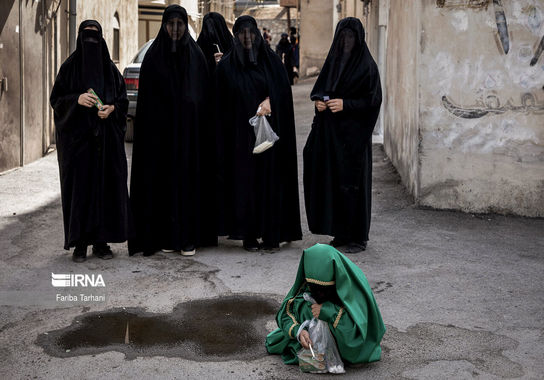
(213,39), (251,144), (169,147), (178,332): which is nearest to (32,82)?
(213,39)

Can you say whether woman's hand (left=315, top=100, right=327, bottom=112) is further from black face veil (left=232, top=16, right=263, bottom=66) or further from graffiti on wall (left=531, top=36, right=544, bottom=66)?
graffiti on wall (left=531, top=36, right=544, bottom=66)

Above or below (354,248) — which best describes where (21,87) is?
above

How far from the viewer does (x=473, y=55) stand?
25.8 feet

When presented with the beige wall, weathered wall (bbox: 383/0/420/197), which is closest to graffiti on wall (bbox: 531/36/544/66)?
the beige wall

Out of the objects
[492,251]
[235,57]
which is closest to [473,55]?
[492,251]

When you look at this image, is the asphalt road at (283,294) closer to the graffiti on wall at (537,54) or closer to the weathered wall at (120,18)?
Result: the graffiti on wall at (537,54)

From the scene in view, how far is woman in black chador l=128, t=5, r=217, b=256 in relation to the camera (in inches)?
249

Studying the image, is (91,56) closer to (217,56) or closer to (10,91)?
(217,56)

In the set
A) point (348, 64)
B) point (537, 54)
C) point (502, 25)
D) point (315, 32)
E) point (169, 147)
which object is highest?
point (315, 32)

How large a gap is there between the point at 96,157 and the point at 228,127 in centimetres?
113

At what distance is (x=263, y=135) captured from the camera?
6387 millimetres

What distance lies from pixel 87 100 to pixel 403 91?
4673 millimetres

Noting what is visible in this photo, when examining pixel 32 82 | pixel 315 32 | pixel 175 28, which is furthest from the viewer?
pixel 315 32

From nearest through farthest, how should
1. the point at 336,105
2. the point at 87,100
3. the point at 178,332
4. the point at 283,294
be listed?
the point at 178,332 → the point at 283,294 → the point at 87,100 → the point at 336,105
